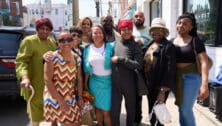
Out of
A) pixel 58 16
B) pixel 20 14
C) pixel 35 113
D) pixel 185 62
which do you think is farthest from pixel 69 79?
pixel 58 16

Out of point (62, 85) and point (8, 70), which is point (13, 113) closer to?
point (8, 70)

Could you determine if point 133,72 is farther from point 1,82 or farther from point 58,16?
point 58,16

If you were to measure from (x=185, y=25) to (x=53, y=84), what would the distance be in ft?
5.57

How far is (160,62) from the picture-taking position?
3943 mm

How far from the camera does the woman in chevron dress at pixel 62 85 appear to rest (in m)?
3.34

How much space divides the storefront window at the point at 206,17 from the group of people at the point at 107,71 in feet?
11.6

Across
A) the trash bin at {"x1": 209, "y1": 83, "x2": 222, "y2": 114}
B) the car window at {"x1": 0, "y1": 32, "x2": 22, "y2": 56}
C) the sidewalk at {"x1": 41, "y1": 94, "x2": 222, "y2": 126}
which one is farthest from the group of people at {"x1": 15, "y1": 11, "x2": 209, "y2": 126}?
the car window at {"x1": 0, "y1": 32, "x2": 22, "y2": 56}

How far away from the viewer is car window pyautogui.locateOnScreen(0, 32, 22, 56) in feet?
18.8

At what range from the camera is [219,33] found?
7004 mm

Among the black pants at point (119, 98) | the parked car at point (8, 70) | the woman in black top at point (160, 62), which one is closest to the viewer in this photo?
the woman in black top at point (160, 62)

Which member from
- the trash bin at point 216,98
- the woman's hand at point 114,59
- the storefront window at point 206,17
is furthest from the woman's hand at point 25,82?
the storefront window at point 206,17

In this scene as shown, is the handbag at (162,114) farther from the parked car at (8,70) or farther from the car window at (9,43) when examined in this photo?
the car window at (9,43)

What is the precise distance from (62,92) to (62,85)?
0.08 meters

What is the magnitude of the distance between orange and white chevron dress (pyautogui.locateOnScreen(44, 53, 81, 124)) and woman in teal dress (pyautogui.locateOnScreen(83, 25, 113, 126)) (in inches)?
25.9
